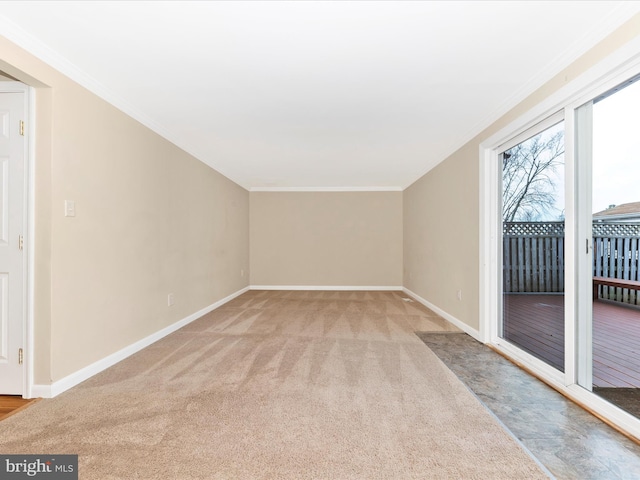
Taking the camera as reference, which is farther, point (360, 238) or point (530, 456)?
point (360, 238)

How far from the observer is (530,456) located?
1603mm

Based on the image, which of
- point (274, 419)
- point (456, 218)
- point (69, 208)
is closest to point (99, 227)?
point (69, 208)

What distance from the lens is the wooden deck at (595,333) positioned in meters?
2.21

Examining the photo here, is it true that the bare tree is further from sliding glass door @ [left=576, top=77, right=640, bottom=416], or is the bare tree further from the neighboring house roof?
the neighboring house roof

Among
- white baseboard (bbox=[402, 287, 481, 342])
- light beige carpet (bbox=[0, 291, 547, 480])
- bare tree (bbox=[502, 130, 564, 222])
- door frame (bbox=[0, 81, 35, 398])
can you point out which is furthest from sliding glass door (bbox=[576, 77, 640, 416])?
door frame (bbox=[0, 81, 35, 398])

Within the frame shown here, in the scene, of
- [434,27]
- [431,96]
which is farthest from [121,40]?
[431,96]

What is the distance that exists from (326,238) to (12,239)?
18.3ft

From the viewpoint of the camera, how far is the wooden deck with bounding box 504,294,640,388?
7.26 ft

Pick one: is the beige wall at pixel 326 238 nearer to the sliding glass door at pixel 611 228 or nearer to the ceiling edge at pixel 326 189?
the ceiling edge at pixel 326 189

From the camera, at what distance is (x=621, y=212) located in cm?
198

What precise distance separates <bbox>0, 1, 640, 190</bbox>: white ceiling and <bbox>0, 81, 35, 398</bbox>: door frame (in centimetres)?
43

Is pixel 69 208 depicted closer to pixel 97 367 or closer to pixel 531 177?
pixel 97 367

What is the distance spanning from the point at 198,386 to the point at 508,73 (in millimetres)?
3246

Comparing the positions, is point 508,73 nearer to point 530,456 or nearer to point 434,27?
point 434,27
